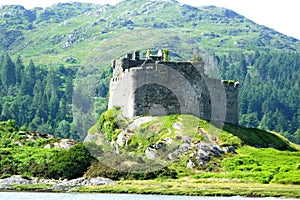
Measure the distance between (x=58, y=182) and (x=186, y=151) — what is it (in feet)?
39.8

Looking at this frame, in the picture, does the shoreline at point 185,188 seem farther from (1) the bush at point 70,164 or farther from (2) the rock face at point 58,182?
(1) the bush at point 70,164

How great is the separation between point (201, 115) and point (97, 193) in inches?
807

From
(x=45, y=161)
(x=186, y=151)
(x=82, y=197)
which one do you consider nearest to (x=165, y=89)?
(x=186, y=151)

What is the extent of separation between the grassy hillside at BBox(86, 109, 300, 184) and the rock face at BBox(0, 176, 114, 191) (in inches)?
50.4

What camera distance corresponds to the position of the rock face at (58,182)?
64500mm

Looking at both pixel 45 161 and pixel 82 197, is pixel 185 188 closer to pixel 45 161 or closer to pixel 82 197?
pixel 82 197

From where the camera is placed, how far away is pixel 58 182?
6594 cm

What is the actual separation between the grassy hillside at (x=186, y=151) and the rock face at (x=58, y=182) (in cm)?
128

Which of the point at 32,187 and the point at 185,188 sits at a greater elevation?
the point at 185,188

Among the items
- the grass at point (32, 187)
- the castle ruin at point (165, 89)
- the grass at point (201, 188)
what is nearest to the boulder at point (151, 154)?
the grass at point (201, 188)

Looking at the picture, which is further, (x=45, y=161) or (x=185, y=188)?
(x=45, y=161)

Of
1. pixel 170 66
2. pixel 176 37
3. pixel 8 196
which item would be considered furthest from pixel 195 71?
pixel 8 196

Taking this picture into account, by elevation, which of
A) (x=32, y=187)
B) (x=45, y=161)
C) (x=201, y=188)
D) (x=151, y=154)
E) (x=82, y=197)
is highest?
(x=151, y=154)

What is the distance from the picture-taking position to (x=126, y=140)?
7369 cm
